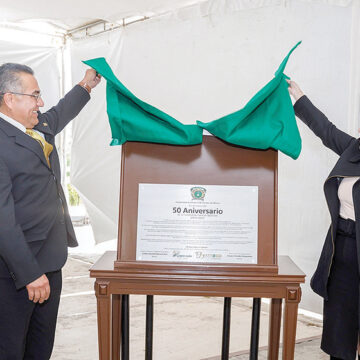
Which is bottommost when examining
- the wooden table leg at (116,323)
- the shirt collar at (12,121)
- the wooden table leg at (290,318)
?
the wooden table leg at (116,323)

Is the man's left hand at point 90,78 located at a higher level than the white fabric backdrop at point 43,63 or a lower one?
lower

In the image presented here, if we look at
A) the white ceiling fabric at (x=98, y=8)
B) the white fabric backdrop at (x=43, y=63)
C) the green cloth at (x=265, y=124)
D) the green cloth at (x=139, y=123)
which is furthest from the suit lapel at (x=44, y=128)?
the white fabric backdrop at (x=43, y=63)

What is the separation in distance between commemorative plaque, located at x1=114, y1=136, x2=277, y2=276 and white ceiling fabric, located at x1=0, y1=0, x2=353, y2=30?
2.38 metres

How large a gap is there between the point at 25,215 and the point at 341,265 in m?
1.25

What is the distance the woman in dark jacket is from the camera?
2.00 m

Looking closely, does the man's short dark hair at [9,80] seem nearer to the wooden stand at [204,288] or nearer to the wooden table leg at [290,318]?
the wooden stand at [204,288]

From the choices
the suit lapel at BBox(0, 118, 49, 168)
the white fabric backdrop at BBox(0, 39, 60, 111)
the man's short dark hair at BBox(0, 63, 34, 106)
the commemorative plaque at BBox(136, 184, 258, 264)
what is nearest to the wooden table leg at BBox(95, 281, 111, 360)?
the commemorative plaque at BBox(136, 184, 258, 264)

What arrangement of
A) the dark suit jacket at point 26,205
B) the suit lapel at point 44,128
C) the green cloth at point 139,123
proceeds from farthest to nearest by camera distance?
1. the suit lapel at point 44,128
2. the green cloth at point 139,123
3. the dark suit jacket at point 26,205

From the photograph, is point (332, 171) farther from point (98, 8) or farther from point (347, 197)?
point (98, 8)

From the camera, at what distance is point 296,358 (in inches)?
112

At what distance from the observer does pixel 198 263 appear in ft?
5.56

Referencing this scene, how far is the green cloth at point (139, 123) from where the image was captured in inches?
68.2

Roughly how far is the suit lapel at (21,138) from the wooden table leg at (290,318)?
98 cm

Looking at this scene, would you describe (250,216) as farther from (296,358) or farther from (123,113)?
(296,358)
